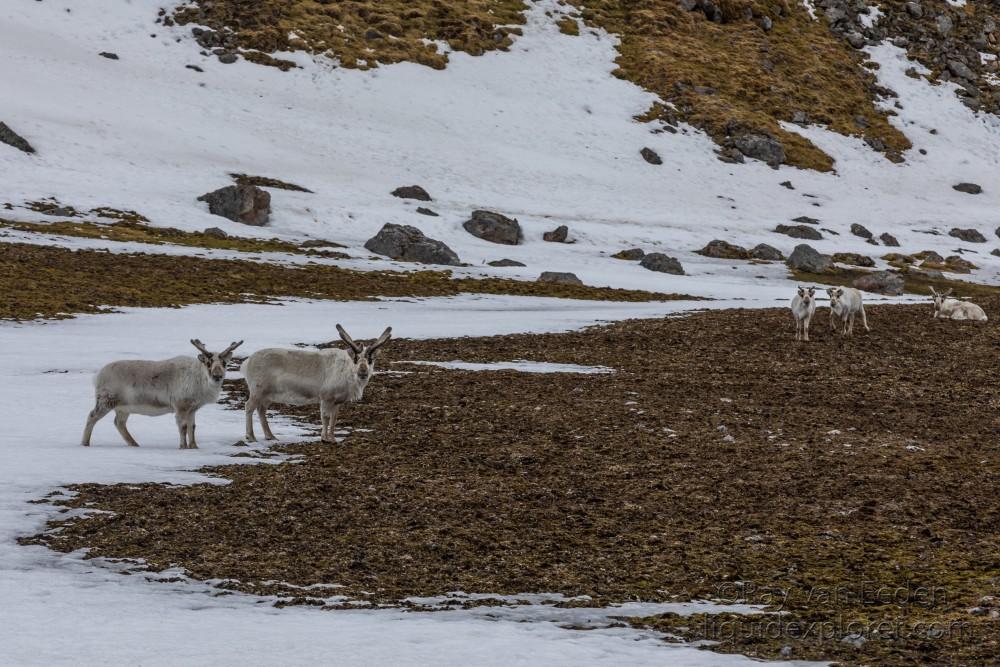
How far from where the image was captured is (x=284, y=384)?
1603 centimetres

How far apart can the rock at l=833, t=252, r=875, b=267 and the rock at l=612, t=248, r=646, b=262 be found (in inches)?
637

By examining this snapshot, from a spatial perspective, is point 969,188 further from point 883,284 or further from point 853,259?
point 883,284

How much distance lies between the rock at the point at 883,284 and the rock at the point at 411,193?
31.4 metres

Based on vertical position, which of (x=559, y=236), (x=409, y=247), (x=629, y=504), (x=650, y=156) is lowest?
(x=629, y=504)

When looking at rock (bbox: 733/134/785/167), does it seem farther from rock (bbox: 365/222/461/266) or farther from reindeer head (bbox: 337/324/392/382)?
reindeer head (bbox: 337/324/392/382)

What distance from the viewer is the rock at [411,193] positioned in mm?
71750

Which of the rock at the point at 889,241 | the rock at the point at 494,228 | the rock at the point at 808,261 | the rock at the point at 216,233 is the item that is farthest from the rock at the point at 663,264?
the rock at the point at 216,233

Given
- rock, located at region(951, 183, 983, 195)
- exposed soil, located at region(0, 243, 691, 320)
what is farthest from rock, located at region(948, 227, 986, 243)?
exposed soil, located at region(0, 243, 691, 320)

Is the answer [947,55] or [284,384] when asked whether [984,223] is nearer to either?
[947,55]

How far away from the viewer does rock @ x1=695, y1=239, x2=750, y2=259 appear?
225 feet

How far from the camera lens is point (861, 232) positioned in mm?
79188

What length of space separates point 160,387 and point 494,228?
5182cm

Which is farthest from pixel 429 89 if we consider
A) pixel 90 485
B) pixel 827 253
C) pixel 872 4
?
pixel 90 485

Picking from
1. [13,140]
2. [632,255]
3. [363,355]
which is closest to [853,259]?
[632,255]
